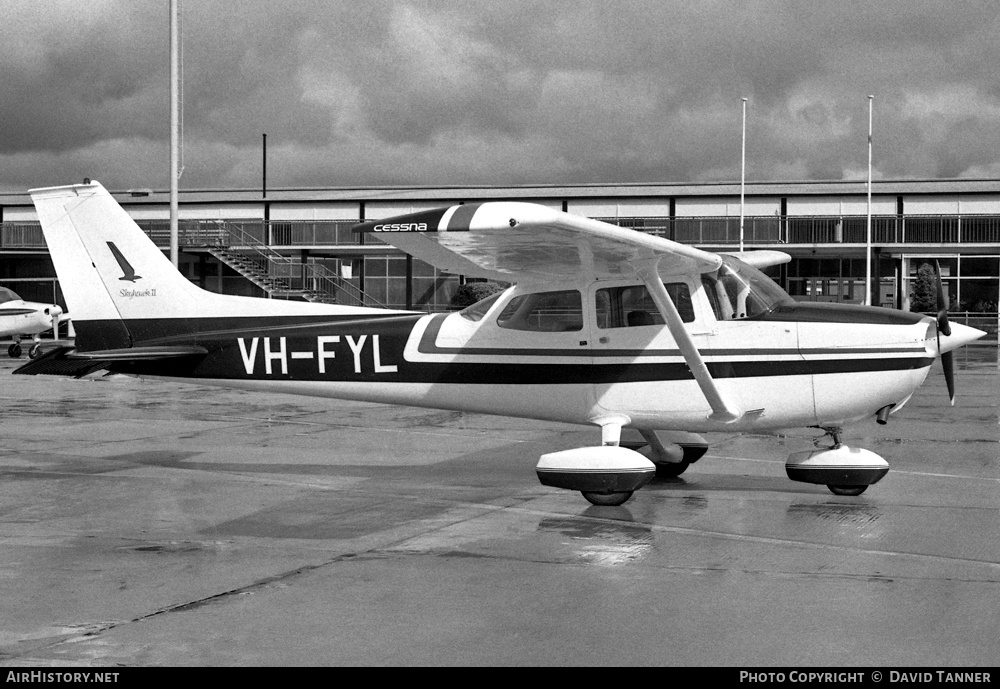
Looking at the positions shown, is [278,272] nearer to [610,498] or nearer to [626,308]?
[626,308]

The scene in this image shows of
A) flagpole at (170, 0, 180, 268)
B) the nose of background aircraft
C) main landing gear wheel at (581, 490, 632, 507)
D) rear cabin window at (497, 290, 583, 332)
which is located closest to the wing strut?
rear cabin window at (497, 290, 583, 332)

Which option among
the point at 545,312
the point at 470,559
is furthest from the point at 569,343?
the point at 470,559

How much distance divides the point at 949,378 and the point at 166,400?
1302cm

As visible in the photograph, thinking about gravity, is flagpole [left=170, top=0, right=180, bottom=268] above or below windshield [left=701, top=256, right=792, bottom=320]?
A: above

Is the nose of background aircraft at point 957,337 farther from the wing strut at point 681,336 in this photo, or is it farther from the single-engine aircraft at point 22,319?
the single-engine aircraft at point 22,319

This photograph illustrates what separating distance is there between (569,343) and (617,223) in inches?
1411

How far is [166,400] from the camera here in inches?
719

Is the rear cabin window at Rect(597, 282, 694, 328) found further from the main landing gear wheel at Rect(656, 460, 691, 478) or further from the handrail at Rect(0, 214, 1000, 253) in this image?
the handrail at Rect(0, 214, 1000, 253)

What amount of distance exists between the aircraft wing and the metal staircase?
32652mm

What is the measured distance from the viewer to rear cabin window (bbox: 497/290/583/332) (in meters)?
9.58

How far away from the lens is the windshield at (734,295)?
931 cm

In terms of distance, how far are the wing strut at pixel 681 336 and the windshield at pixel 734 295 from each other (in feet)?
1.64

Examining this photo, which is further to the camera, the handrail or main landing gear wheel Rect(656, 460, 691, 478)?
the handrail

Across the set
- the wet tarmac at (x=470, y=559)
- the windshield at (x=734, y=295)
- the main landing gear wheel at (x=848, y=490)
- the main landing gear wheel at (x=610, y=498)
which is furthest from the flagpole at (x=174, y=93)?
the main landing gear wheel at (x=848, y=490)
